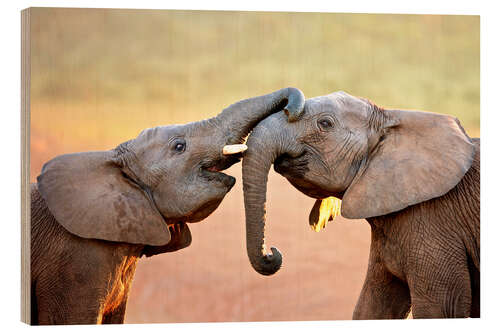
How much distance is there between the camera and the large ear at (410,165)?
10.4 meters

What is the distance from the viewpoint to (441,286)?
33.6ft

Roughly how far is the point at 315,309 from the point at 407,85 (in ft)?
8.10

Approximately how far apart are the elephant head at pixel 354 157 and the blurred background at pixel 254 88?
931mm

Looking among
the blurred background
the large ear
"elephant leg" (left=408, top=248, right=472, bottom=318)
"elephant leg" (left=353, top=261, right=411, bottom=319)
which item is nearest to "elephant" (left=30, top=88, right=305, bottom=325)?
the blurred background

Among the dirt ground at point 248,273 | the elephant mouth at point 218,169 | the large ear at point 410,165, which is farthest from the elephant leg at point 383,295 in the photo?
the elephant mouth at point 218,169

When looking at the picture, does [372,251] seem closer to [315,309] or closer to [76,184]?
[315,309]

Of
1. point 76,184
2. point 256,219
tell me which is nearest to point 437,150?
point 256,219

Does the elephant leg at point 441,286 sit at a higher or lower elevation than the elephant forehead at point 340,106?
lower

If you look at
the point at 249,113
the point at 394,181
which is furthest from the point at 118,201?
the point at 394,181

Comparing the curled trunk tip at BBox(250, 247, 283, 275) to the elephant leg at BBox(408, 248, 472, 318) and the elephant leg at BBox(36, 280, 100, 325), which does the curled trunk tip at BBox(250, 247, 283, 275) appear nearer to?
the elephant leg at BBox(408, 248, 472, 318)

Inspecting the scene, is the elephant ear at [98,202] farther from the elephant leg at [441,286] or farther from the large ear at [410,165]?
the elephant leg at [441,286]

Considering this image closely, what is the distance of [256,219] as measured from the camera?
1027 centimetres

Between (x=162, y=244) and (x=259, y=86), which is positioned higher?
(x=259, y=86)

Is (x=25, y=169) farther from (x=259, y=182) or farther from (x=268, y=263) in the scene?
(x=268, y=263)
